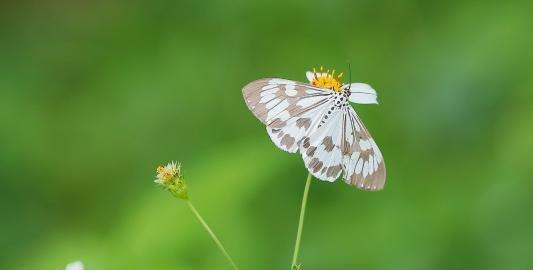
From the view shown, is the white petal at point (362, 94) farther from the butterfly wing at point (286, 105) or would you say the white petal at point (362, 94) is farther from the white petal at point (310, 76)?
the white petal at point (310, 76)

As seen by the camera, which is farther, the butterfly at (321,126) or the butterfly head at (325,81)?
the butterfly head at (325,81)

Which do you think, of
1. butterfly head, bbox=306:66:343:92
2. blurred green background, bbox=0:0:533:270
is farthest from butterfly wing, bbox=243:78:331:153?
blurred green background, bbox=0:0:533:270

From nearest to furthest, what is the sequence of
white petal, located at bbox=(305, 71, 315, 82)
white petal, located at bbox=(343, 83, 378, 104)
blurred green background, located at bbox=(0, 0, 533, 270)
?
white petal, located at bbox=(343, 83, 378, 104) < white petal, located at bbox=(305, 71, 315, 82) < blurred green background, located at bbox=(0, 0, 533, 270)

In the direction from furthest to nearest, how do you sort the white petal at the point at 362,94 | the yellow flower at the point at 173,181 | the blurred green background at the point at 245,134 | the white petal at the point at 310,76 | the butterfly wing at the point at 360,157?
the blurred green background at the point at 245,134 → the white petal at the point at 310,76 → the yellow flower at the point at 173,181 → the white petal at the point at 362,94 → the butterfly wing at the point at 360,157

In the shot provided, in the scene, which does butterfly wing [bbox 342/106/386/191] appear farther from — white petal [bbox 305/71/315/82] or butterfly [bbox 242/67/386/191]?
white petal [bbox 305/71/315/82]

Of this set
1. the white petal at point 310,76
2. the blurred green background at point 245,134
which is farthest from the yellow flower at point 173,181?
the blurred green background at point 245,134
